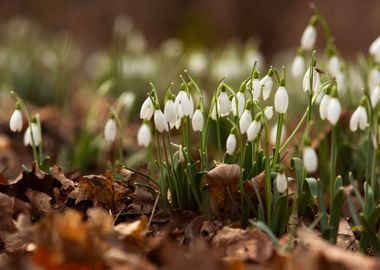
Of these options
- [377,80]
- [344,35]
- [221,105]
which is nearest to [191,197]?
[221,105]

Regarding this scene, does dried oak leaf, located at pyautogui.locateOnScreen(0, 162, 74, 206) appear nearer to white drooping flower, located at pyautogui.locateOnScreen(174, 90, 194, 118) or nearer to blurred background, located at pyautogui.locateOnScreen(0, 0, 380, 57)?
white drooping flower, located at pyautogui.locateOnScreen(174, 90, 194, 118)

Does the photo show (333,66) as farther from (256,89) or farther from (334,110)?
(334,110)

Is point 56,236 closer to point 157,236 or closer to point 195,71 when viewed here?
point 157,236

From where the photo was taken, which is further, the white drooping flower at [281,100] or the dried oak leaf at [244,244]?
the white drooping flower at [281,100]

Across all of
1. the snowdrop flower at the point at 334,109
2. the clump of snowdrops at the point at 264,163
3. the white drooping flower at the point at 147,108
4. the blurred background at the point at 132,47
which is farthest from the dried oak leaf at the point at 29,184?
the blurred background at the point at 132,47

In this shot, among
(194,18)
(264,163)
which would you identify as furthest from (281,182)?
(194,18)

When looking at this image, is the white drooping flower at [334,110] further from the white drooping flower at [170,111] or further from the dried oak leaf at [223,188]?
the white drooping flower at [170,111]
